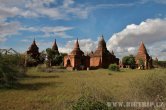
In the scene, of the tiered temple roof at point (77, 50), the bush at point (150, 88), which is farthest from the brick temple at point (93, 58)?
the bush at point (150, 88)

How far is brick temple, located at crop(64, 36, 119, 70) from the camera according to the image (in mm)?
58625

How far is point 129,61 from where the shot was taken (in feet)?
205

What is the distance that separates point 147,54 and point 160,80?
51.3m

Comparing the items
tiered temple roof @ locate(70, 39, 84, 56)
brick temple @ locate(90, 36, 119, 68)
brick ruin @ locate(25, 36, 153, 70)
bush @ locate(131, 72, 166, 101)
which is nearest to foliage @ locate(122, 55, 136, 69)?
brick ruin @ locate(25, 36, 153, 70)

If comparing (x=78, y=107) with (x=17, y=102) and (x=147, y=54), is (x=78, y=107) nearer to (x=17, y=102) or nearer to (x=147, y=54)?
(x=17, y=102)

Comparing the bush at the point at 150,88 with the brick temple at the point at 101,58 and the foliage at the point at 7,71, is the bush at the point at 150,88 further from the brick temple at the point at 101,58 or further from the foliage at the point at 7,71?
the brick temple at the point at 101,58

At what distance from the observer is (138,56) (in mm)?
61531

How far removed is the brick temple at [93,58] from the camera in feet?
192

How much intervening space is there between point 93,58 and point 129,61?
7596mm

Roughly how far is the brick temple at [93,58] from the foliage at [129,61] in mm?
2865

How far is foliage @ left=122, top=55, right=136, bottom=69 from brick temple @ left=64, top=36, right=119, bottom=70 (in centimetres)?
286

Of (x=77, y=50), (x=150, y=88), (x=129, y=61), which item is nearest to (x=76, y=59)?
(x=77, y=50)

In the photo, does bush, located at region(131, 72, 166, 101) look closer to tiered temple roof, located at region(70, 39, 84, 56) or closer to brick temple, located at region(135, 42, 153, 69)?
brick temple, located at region(135, 42, 153, 69)

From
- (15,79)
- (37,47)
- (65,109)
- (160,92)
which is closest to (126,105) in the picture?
(65,109)
